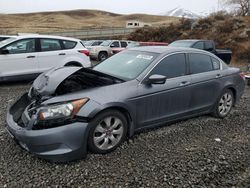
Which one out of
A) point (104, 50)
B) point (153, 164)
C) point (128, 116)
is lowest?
point (104, 50)

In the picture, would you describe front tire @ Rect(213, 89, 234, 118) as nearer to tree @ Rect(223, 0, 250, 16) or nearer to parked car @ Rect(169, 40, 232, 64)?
parked car @ Rect(169, 40, 232, 64)

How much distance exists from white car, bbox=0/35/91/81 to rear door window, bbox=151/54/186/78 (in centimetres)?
473

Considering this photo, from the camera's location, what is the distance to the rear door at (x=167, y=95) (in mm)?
4141

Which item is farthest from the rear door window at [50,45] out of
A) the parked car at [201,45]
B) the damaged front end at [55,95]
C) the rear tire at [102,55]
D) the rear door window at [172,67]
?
the rear tire at [102,55]

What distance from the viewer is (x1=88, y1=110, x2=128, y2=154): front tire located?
366 cm

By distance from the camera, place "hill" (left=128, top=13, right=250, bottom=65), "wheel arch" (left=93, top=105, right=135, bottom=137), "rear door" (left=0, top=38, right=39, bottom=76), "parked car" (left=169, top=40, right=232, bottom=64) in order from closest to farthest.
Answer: "wheel arch" (left=93, top=105, right=135, bottom=137)
"rear door" (left=0, top=38, right=39, bottom=76)
"parked car" (left=169, top=40, right=232, bottom=64)
"hill" (left=128, top=13, right=250, bottom=65)

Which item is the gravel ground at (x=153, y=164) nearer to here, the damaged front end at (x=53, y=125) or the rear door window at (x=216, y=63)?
the damaged front end at (x=53, y=125)

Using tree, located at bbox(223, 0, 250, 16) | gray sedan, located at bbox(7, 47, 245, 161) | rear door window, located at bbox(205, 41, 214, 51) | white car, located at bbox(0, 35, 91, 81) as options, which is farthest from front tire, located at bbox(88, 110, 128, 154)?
tree, located at bbox(223, 0, 250, 16)

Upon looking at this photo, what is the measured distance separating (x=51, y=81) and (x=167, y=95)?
5.92 feet

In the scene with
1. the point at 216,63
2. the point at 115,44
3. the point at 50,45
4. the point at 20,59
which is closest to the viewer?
the point at 216,63

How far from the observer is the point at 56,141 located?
336cm

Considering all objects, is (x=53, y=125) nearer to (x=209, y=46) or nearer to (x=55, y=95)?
(x=55, y=95)

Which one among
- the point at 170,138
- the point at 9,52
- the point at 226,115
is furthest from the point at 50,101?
the point at 9,52

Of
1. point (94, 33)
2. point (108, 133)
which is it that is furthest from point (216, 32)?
point (94, 33)
